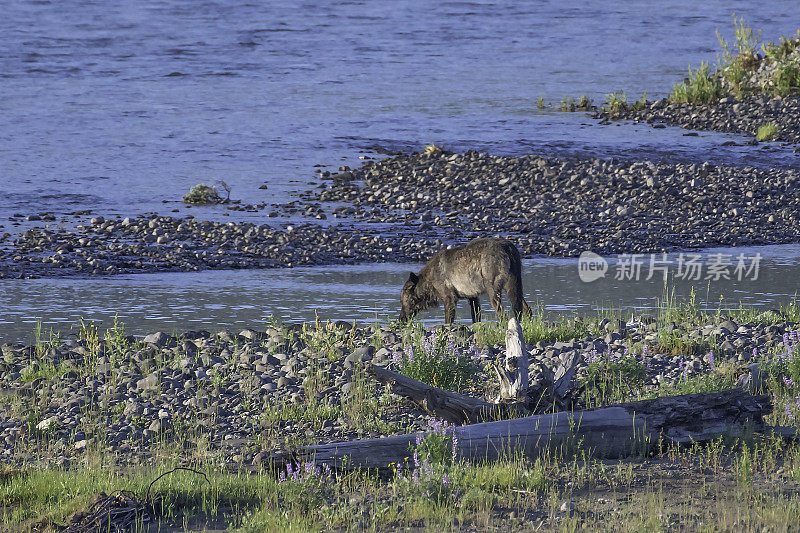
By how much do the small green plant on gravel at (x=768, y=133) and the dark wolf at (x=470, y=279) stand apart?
18565 millimetres

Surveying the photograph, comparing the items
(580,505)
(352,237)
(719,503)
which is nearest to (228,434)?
(580,505)

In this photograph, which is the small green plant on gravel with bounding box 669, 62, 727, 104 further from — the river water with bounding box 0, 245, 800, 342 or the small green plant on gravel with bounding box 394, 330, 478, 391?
the small green plant on gravel with bounding box 394, 330, 478, 391

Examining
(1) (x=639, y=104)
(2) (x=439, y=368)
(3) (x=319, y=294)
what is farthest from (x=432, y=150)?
(2) (x=439, y=368)

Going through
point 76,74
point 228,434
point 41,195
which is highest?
point 76,74

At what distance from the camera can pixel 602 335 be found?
38.4 feet

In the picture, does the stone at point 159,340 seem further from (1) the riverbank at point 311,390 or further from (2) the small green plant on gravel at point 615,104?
(2) the small green plant on gravel at point 615,104

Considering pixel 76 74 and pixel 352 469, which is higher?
pixel 76 74

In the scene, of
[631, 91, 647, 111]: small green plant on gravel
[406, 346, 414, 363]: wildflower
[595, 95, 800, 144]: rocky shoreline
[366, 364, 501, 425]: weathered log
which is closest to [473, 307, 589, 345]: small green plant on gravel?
[406, 346, 414, 363]: wildflower

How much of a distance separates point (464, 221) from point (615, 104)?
15807 mm

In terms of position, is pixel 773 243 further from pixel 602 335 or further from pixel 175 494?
pixel 175 494

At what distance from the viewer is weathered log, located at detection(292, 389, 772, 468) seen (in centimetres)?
690

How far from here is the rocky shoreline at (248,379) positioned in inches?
332

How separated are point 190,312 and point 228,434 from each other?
6108 millimetres

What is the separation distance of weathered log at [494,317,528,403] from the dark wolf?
14.1 ft
